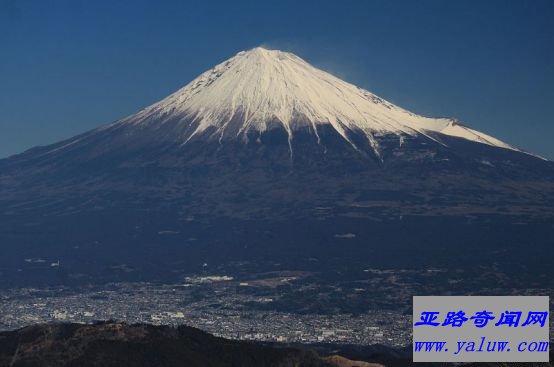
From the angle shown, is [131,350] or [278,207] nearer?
[131,350]

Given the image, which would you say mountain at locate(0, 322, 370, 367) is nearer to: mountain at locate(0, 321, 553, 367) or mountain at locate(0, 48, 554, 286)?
mountain at locate(0, 321, 553, 367)

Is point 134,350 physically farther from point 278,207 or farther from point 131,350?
point 278,207

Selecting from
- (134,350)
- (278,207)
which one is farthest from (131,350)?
(278,207)

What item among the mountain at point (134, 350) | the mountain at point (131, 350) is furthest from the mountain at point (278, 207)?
the mountain at point (131, 350)

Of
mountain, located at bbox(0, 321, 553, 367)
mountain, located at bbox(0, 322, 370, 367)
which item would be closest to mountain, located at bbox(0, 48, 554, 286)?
mountain, located at bbox(0, 321, 553, 367)

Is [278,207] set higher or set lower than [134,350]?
higher

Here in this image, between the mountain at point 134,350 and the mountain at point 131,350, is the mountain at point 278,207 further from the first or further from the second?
the mountain at point 131,350

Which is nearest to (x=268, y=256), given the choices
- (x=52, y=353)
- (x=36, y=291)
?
(x=36, y=291)

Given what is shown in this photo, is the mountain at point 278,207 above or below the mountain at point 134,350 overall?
above

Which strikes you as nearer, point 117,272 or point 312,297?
point 312,297

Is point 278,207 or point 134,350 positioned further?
point 278,207

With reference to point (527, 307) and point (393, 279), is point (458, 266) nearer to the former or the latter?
point (393, 279)
